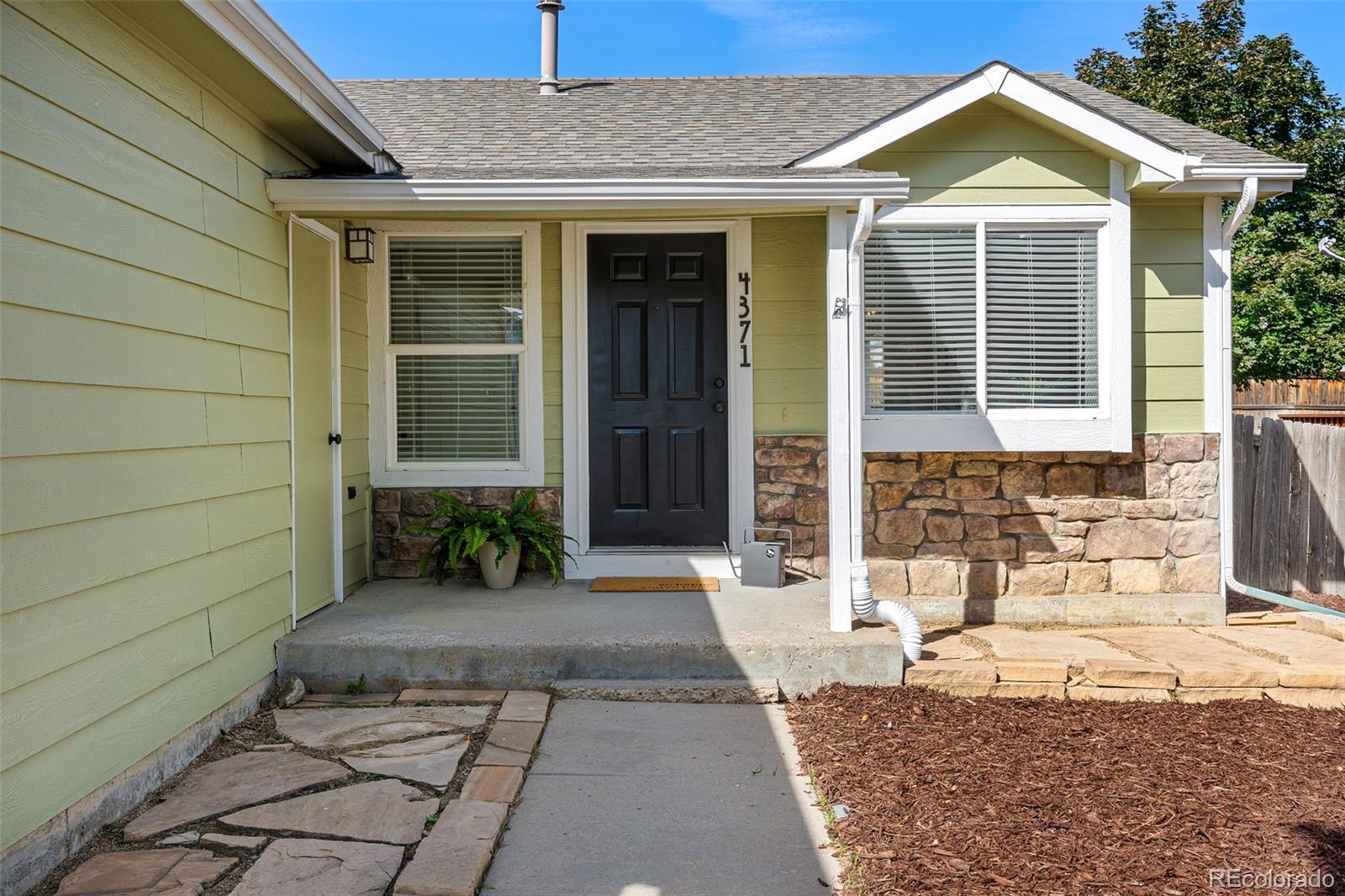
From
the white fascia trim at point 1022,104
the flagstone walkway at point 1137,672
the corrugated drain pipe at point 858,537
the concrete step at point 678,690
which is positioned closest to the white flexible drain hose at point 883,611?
the corrugated drain pipe at point 858,537

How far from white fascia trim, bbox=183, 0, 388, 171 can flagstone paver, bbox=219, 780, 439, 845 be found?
7.93 ft

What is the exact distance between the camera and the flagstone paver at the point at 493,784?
286cm

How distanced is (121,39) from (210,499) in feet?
4.97

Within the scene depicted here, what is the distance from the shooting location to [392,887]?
233 centimetres

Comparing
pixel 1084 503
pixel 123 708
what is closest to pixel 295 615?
pixel 123 708

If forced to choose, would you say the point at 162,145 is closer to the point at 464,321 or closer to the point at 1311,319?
the point at 464,321

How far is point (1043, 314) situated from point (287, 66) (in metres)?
3.65

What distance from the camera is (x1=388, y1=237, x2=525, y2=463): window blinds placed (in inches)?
205

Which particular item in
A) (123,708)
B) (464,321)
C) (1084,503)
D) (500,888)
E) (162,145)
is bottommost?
(500,888)

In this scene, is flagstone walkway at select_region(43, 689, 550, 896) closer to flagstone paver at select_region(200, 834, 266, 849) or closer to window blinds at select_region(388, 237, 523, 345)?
flagstone paver at select_region(200, 834, 266, 849)

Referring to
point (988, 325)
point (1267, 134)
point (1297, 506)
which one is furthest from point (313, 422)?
point (1267, 134)

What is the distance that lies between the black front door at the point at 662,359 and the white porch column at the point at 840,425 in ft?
3.98

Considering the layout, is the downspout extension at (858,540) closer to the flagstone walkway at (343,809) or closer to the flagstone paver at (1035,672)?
the flagstone paver at (1035,672)

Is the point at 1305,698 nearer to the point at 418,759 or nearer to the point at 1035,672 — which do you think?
the point at 1035,672
